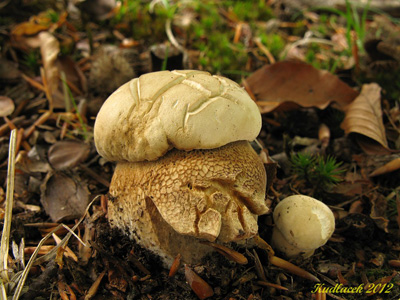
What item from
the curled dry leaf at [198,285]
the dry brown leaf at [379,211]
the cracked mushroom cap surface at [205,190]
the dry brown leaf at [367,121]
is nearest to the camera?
the cracked mushroom cap surface at [205,190]

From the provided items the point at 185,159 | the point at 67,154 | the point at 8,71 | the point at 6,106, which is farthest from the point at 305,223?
the point at 8,71

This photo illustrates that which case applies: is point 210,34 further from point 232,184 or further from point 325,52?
point 232,184

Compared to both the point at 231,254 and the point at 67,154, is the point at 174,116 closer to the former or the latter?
the point at 231,254

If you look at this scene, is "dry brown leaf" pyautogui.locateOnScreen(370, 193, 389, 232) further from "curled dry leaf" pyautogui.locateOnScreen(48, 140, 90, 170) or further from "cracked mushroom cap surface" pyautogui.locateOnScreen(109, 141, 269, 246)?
"curled dry leaf" pyautogui.locateOnScreen(48, 140, 90, 170)

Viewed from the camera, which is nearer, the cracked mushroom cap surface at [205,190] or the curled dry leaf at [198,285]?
the cracked mushroom cap surface at [205,190]

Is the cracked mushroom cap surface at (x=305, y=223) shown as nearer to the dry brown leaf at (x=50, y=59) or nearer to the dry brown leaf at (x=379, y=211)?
the dry brown leaf at (x=379, y=211)

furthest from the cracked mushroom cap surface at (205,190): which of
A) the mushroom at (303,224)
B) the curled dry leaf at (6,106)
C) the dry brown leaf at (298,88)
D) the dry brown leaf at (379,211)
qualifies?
the curled dry leaf at (6,106)
